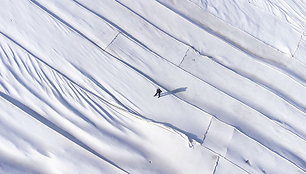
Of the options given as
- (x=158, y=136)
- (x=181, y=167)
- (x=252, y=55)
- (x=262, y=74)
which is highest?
(x=252, y=55)

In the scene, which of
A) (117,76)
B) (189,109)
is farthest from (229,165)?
(117,76)

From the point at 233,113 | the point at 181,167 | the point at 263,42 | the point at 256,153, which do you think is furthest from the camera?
the point at 263,42

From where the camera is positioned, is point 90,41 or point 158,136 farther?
point 90,41

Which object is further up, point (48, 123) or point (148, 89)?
point (148, 89)

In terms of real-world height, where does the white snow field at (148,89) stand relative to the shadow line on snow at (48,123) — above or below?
above

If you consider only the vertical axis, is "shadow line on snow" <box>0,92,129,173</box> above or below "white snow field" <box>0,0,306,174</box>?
below

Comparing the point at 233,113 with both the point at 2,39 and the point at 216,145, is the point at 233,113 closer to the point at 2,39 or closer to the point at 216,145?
the point at 216,145

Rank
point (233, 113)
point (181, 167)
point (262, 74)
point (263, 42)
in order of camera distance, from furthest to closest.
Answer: point (263, 42)
point (262, 74)
point (233, 113)
point (181, 167)

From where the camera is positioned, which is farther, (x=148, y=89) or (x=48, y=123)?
(x=148, y=89)
